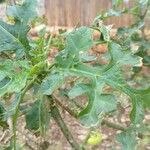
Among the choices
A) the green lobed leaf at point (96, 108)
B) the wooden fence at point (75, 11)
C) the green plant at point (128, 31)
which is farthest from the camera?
the wooden fence at point (75, 11)

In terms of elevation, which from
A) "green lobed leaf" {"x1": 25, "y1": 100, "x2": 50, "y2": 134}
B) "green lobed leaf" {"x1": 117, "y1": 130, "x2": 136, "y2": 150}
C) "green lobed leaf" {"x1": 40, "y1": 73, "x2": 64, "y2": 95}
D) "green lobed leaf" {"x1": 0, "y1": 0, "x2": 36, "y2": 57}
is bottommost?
"green lobed leaf" {"x1": 117, "y1": 130, "x2": 136, "y2": 150}

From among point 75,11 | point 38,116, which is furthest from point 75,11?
point 38,116

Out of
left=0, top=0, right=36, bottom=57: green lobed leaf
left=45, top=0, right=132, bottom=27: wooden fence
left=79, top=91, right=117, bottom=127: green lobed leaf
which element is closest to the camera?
left=79, top=91, right=117, bottom=127: green lobed leaf

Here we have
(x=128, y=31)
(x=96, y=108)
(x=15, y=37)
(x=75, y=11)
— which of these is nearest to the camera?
(x=96, y=108)

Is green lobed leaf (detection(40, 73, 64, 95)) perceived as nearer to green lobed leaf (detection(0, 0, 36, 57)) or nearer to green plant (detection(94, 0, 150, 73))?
green lobed leaf (detection(0, 0, 36, 57))

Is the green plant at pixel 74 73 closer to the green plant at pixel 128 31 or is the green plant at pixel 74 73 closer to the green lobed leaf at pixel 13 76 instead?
the green lobed leaf at pixel 13 76

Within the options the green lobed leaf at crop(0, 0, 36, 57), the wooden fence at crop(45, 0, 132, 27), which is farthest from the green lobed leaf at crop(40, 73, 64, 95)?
A: the wooden fence at crop(45, 0, 132, 27)

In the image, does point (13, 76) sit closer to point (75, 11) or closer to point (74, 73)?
point (74, 73)

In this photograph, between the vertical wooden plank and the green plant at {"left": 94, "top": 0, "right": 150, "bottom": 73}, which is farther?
the vertical wooden plank

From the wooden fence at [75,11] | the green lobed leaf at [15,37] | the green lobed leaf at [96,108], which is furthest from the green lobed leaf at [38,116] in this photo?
the wooden fence at [75,11]
